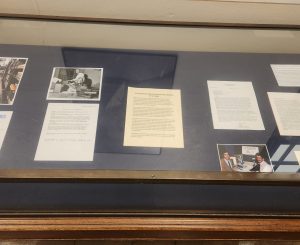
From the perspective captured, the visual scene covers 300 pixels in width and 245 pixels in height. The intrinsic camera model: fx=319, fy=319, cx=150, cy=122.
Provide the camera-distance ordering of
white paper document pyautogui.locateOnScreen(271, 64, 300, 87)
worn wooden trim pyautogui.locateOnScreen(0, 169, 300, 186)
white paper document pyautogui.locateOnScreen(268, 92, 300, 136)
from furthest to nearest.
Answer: white paper document pyautogui.locateOnScreen(271, 64, 300, 87) < white paper document pyautogui.locateOnScreen(268, 92, 300, 136) < worn wooden trim pyautogui.locateOnScreen(0, 169, 300, 186)

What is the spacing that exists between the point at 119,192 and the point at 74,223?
0.16m

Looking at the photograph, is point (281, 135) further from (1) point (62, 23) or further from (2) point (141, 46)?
(1) point (62, 23)

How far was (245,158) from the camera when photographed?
3.13 ft

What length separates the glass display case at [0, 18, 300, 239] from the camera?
35.1 inches

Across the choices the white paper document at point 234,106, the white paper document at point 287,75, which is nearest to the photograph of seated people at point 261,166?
the white paper document at point 234,106

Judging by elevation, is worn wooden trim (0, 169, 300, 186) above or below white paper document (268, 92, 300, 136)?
below

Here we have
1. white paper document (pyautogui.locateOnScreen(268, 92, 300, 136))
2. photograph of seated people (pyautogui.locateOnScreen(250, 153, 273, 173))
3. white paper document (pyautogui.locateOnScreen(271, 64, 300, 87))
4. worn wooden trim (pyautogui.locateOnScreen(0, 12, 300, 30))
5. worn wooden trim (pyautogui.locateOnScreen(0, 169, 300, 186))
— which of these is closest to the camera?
worn wooden trim (pyautogui.locateOnScreen(0, 169, 300, 186))

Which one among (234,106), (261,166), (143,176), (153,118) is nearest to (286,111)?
(234,106)

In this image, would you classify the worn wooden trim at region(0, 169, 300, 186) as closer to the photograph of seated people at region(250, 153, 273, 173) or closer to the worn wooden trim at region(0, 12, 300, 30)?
the photograph of seated people at region(250, 153, 273, 173)

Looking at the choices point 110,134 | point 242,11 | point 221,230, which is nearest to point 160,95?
point 110,134

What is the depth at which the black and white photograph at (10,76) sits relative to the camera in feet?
3.59

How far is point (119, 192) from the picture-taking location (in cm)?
96

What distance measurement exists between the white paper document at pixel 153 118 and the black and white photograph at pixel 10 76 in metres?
0.40

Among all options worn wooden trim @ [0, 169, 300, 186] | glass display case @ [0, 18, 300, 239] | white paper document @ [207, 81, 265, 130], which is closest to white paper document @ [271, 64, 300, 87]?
glass display case @ [0, 18, 300, 239]
